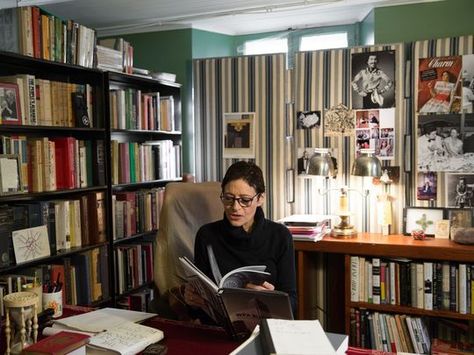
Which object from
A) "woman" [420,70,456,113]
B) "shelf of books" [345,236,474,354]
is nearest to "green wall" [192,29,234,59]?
"woman" [420,70,456,113]

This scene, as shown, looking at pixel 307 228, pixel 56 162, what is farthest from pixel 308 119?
pixel 56 162

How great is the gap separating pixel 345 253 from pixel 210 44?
2.19m

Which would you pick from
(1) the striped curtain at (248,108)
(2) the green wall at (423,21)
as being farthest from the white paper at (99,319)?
(2) the green wall at (423,21)

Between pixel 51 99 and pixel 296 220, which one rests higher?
pixel 51 99

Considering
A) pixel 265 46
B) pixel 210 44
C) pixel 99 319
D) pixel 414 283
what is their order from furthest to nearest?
pixel 265 46
pixel 210 44
pixel 414 283
pixel 99 319

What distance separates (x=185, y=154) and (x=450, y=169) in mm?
2031

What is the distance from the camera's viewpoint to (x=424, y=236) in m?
3.02

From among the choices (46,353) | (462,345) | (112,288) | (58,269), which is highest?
(46,353)

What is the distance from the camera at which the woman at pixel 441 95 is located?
10.2ft

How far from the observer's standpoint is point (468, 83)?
10.0 ft

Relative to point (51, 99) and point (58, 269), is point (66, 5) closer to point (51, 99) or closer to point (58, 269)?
point (51, 99)

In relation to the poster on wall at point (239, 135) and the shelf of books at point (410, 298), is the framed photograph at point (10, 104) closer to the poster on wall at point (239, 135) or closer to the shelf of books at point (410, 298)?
the poster on wall at point (239, 135)

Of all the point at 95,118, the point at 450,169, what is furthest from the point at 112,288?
the point at 450,169

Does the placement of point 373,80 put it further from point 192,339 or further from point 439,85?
point 192,339
